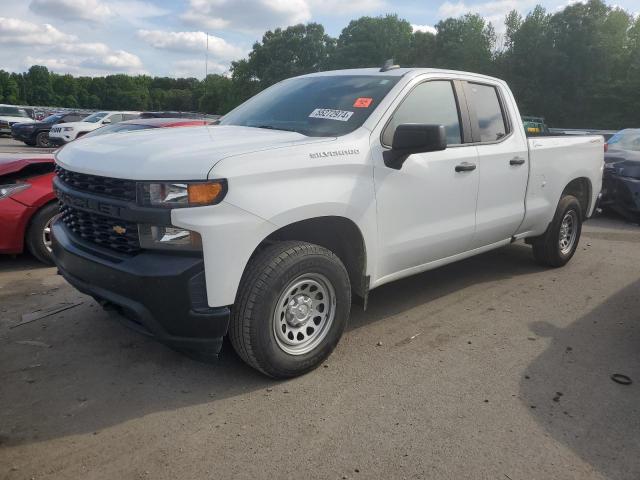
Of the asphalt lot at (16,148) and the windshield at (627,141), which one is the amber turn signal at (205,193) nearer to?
the asphalt lot at (16,148)

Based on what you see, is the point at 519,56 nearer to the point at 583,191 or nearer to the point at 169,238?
the point at 583,191

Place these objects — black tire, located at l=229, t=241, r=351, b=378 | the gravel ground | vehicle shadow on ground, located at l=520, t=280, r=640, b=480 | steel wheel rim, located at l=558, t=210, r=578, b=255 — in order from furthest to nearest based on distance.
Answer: steel wheel rim, located at l=558, t=210, r=578, b=255 → black tire, located at l=229, t=241, r=351, b=378 → vehicle shadow on ground, located at l=520, t=280, r=640, b=480 → the gravel ground

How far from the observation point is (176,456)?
8.72ft

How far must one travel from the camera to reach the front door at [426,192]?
12.1ft

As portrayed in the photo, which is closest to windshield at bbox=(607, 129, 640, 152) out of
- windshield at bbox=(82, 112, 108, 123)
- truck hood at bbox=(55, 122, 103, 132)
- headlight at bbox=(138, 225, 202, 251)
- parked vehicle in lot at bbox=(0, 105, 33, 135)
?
headlight at bbox=(138, 225, 202, 251)

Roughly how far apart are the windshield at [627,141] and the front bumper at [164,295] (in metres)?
8.96

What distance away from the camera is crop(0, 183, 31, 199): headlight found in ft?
17.6

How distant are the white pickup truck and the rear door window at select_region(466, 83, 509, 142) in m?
0.02

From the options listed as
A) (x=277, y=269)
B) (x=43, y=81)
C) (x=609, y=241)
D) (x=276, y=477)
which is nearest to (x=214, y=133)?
(x=277, y=269)

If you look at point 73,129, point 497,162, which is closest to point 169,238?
point 497,162

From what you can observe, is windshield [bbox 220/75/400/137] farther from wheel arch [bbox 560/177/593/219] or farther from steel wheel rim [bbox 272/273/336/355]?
wheel arch [bbox 560/177/593/219]

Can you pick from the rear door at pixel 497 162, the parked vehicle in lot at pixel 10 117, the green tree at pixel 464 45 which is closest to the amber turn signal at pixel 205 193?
the rear door at pixel 497 162

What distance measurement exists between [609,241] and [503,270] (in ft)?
8.56

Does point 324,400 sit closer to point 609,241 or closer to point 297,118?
point 297,118
